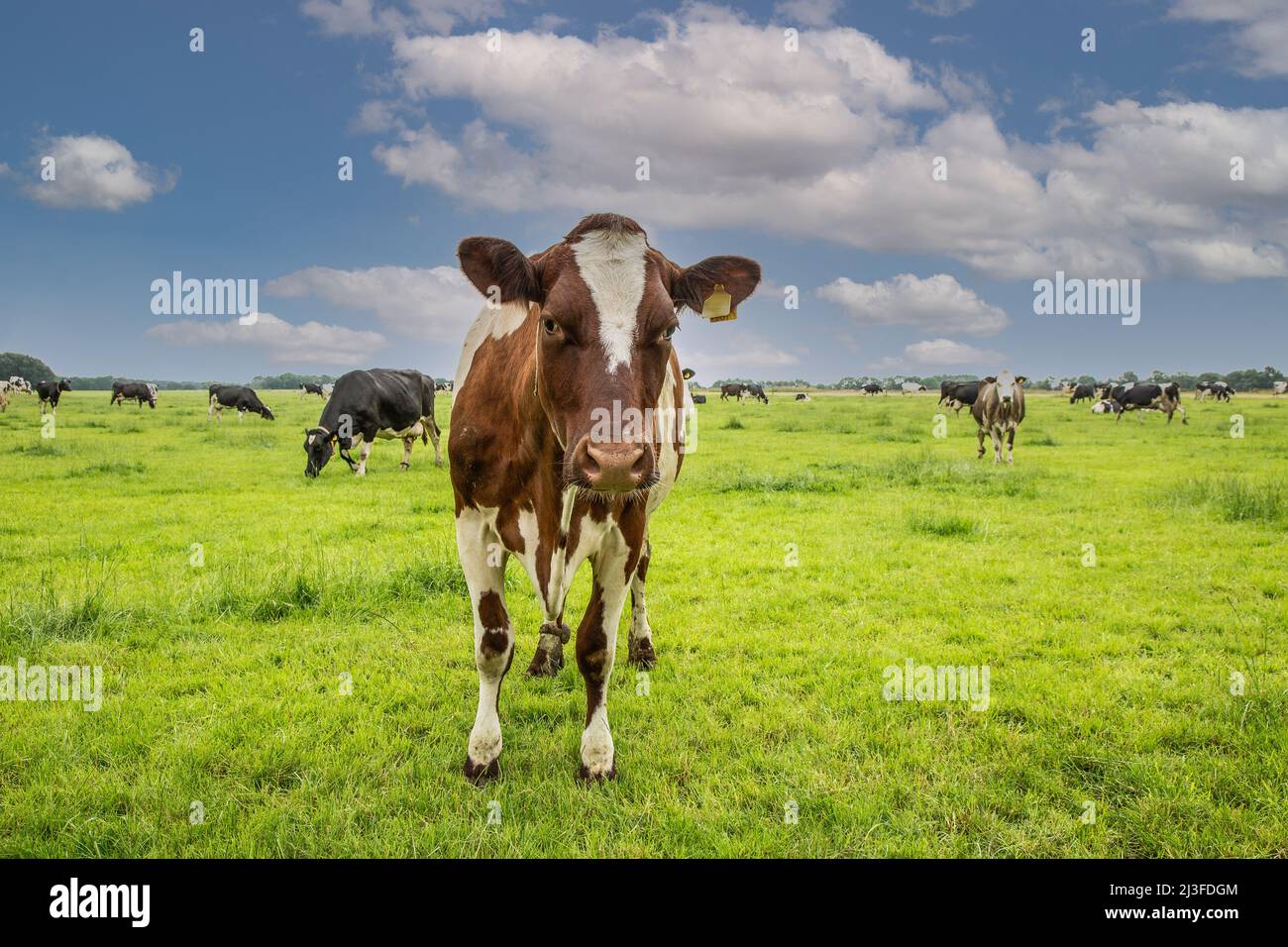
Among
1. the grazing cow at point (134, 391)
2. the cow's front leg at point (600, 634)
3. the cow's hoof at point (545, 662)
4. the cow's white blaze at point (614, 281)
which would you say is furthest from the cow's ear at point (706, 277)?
the grazing cow at point (134, 391)

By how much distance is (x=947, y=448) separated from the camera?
22.0 meters

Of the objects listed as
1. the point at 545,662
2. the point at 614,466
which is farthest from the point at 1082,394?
the point at 614,466

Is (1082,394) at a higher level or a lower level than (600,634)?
higher

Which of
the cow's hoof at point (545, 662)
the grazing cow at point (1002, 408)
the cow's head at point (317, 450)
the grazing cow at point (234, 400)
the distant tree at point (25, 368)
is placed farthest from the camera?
the distant tree at point (25, 368)

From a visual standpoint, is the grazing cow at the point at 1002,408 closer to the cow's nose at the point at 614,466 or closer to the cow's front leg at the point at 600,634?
the cow's front leg at the point at 600,634

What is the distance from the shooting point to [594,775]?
390cm

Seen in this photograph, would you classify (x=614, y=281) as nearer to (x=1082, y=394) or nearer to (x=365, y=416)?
(x=365, y=416)

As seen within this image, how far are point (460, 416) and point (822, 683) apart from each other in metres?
3.07

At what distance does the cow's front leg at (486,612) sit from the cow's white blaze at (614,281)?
63.3 inches

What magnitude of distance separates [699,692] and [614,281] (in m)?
3.02

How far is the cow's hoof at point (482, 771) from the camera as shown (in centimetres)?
387

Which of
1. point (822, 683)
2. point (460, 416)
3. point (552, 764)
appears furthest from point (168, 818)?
point (822, 683)

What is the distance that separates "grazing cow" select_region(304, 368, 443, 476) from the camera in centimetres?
1608
